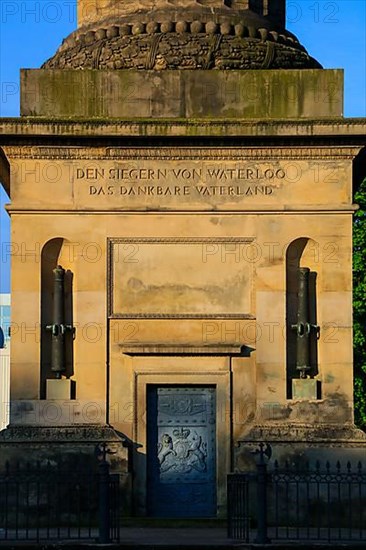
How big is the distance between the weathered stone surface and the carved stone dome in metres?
0.71

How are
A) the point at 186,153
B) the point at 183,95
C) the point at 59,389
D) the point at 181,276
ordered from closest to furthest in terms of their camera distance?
the point at 59,389
the point at 181,276
the point at 186,153
the point at 183,95

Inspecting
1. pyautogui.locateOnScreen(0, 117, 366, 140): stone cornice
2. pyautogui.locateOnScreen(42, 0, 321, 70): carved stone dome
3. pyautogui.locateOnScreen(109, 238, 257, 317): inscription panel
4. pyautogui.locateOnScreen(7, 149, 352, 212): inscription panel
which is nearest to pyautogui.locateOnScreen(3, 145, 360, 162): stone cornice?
pyautogui.locateOnScreen(7, 149, 352, 212): inscription panel

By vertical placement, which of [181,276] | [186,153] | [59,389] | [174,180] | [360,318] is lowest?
[59,389]

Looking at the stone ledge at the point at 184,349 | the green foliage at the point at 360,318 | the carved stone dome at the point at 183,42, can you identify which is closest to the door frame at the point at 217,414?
the stone ledge at the point at 184,349

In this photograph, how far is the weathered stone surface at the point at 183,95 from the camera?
86.1 ft

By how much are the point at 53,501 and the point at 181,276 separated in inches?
181

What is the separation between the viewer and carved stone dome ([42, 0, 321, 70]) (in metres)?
27.0

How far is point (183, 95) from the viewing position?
2633cm

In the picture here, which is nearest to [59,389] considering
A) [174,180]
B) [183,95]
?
[174,180]

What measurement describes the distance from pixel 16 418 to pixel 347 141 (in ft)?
25.3

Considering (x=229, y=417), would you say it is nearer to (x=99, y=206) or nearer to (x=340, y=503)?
(x=340, y=503)

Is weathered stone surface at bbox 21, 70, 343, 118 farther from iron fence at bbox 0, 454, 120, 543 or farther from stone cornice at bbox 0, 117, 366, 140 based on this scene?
iron fence at bbox 0, 454, 120, 543

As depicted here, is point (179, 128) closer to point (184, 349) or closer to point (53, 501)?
point (184, 349)

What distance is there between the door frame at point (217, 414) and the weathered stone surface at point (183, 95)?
4598 millimetres
